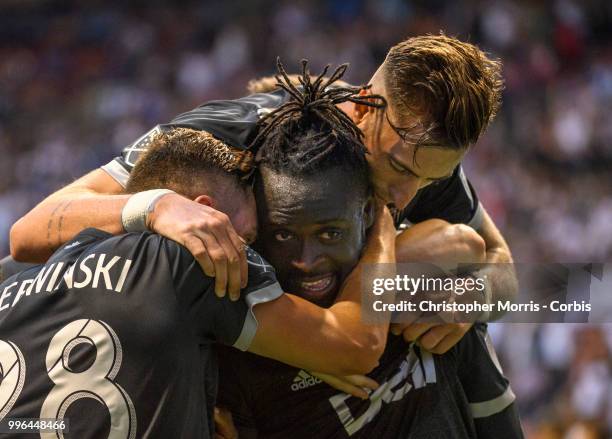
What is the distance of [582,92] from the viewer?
32.5ft

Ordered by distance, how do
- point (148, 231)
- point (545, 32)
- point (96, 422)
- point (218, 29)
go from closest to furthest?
point (96, 422) → point (148, 231) → point (545, 32) → point (218, 29)

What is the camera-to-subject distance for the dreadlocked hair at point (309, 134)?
9.07 ft

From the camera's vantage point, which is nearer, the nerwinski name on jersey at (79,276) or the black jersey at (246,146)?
the nerwinski name on jersey at (79,276)

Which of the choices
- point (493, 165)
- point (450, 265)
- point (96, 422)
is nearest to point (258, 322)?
point (96, 422)

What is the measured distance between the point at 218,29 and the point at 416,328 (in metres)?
10.1

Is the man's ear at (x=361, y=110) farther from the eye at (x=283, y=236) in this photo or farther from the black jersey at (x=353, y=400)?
the black jersey at (x=353, y=400)

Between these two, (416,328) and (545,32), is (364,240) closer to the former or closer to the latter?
(416,328)

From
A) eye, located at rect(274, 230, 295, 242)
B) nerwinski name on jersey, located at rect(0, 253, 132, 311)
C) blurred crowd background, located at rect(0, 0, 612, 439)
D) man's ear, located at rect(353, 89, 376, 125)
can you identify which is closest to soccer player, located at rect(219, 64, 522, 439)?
eye, located at rect(274, 230, 295, 242)

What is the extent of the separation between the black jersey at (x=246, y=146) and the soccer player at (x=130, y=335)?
21.1 inches

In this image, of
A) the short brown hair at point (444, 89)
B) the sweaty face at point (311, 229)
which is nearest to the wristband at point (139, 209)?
the sweaty face at point (311, 229)

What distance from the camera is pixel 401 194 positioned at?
10.1 ft

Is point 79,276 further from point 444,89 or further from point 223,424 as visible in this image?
point 444,89

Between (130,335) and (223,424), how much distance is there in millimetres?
597

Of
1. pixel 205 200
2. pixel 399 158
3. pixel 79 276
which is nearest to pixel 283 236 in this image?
pixel 205 200
